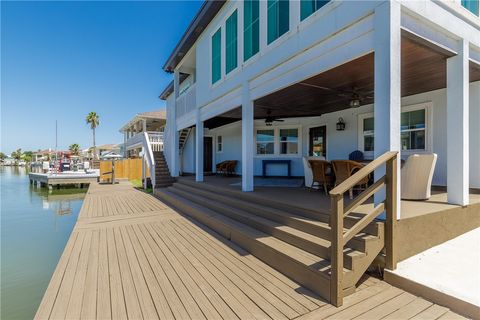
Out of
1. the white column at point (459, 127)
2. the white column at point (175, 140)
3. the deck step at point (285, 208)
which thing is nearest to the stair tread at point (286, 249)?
the deck step at point (285, 208)

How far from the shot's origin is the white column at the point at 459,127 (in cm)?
376

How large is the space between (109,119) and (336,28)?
4723 cm

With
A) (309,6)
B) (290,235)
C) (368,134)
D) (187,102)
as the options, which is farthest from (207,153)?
(290,235)

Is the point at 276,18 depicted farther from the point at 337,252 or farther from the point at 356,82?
the point at 337,252

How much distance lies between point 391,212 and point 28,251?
7659mm

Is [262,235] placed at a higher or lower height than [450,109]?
lower

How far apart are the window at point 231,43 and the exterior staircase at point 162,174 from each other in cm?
602

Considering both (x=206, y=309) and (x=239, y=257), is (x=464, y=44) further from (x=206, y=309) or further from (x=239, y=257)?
(x=206, y=309)

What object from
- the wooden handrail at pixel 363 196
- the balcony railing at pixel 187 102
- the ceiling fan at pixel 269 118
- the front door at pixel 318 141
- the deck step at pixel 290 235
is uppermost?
the balcony railing at pixel 187 102

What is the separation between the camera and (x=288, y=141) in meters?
10.1

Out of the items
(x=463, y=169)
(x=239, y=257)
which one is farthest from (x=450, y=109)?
(x=239, y=257)

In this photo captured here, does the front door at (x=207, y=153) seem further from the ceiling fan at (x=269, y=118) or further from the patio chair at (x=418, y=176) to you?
the patio chair at (x=418, y=176)

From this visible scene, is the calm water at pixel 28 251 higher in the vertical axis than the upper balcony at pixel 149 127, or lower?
lower

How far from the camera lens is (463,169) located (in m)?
3.77
